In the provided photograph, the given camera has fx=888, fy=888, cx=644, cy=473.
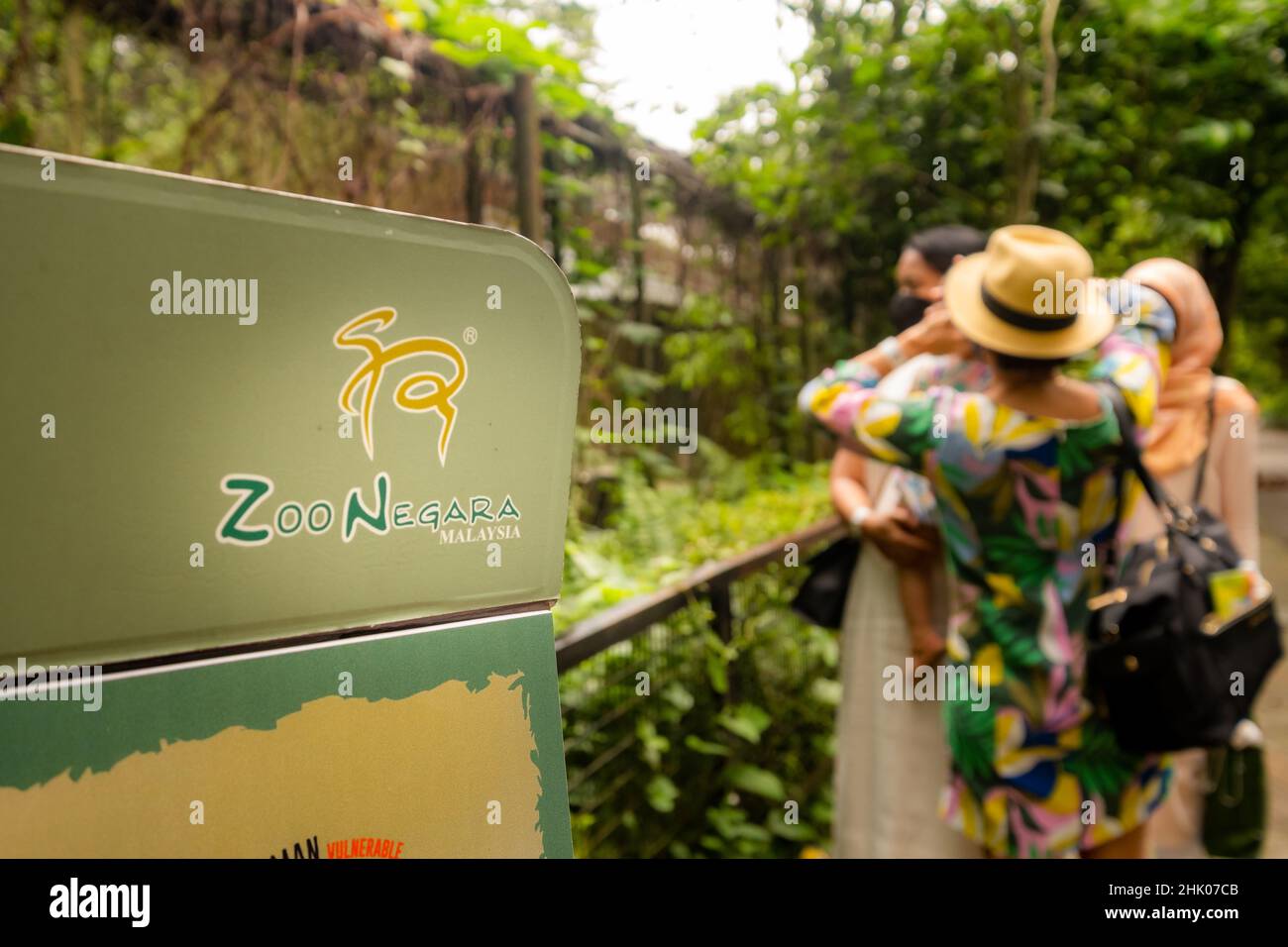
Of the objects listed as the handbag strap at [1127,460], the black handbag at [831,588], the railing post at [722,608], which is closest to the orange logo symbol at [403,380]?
the handbag strap at [1127,460]

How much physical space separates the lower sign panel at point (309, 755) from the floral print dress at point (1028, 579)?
3.80ft

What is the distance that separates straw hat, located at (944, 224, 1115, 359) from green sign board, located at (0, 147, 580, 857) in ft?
3.86

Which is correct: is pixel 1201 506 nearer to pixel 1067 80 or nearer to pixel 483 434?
pixel 483 434

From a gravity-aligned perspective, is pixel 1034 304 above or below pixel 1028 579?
above

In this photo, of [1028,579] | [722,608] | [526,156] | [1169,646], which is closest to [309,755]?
[1028,579]

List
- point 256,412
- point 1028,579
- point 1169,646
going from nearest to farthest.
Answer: point 256,412 → point 1169,646 → point 1028,579

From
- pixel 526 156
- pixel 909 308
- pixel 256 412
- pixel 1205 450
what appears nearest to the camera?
pixel 256 412

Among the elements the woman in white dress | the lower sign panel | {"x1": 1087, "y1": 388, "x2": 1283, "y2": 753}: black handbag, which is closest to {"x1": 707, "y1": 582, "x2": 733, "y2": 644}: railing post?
the woman in white dress

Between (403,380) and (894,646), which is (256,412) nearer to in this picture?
(403,380)

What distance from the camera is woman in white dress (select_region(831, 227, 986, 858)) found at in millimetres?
2318

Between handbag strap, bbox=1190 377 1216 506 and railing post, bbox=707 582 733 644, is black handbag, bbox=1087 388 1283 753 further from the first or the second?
railing post, bbox=707 582 733 644

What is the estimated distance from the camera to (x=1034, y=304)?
187 cm

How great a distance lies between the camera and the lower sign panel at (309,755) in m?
0.77

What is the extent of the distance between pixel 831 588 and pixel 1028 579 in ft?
2.20
